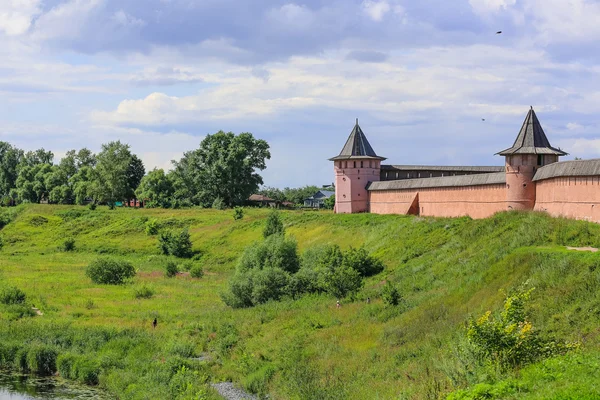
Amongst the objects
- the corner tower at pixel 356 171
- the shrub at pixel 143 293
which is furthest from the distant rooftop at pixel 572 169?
the corner tower at pixel 356 171

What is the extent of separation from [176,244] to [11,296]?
72.0ft

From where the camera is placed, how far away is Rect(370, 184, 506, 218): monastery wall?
3912cm

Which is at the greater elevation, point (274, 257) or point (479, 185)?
point (479, 185)

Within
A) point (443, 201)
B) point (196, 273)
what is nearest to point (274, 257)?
point (196, 273)

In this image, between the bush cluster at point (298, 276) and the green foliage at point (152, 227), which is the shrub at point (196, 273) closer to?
the bush cluster at point (298, 276)

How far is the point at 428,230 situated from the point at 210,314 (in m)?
14.3

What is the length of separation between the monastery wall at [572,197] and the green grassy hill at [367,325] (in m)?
0.95

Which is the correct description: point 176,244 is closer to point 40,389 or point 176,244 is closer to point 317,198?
point 40,389

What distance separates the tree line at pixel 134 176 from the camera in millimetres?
80188

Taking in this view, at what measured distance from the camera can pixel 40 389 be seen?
25484mm

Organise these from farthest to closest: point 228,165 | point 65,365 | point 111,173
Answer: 1. point 111,173
2. point 228,165
3. point 65,365

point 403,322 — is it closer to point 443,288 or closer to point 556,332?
point 443,288

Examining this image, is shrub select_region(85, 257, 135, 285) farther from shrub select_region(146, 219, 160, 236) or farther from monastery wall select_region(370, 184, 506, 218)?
shrub select_region(146, 219, 160, 236)

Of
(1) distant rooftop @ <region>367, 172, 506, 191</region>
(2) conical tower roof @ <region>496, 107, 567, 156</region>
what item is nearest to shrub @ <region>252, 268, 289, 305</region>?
(1) distant rooftop @ <region>367, 172, 506, 191</region>
